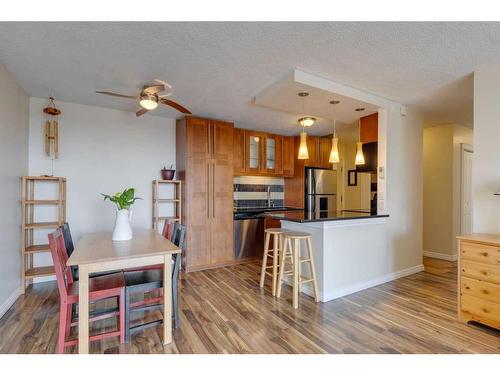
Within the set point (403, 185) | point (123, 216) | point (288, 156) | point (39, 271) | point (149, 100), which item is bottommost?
point (39, 271)

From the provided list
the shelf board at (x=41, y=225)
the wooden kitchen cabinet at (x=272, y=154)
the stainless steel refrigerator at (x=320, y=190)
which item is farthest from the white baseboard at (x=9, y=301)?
Answer: the stainless steel refrigerator at (x=320, y=190)

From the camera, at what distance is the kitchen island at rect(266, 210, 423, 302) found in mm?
2811

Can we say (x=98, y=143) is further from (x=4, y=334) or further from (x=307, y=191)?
(x=307, y=191)

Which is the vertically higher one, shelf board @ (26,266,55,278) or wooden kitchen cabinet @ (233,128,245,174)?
wooden kitchen cabinet @ (233,128,245,174)

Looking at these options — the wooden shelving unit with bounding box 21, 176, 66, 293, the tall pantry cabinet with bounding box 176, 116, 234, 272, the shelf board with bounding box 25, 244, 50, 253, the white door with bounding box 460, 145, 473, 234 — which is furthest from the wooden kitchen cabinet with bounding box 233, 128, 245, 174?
the white door with bounding box 460, 145, 473, 234

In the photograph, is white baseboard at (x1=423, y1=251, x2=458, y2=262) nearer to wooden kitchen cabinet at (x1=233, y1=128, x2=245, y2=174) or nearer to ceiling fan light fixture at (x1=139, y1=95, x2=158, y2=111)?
wooden kitchen cabinet at (x1=233, y1=128, x2=245, y2=174)

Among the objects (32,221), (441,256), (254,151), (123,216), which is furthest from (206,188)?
(441,256)

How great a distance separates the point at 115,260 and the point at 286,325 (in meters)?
1.51

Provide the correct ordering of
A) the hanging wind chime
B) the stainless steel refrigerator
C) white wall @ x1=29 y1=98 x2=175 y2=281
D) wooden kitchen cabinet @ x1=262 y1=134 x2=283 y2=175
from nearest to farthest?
the hanging wind chime, white wall @ x1=29 y1=98 x2=175 y2=281, wooden kitchen cabinet @ x1=262 y1=134 x2=283 y2=175, the stainless steel refrigerator

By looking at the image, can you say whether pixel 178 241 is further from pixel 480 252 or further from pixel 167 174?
pixel 480 252

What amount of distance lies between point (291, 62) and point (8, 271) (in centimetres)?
349

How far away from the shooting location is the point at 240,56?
7.31 ft

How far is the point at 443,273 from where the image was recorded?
3756 millimetres

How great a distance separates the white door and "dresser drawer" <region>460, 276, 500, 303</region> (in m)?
2.92
